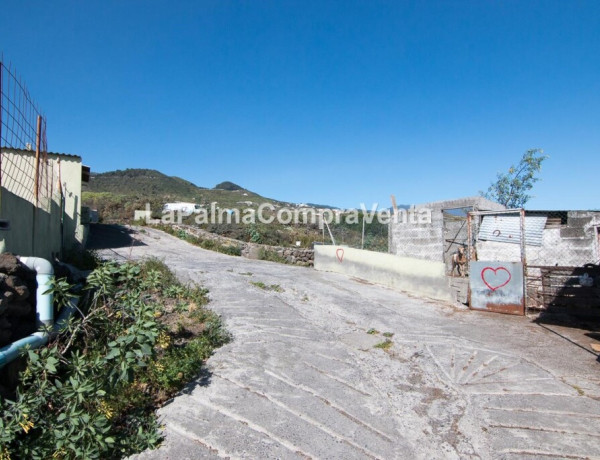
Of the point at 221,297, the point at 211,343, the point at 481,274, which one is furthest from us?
the point at 481,274

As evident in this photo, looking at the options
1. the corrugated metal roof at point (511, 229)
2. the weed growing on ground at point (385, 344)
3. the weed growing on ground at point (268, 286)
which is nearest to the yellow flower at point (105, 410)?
the weed growing on ground at point (385, 344)

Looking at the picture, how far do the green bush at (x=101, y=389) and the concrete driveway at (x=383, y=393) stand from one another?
0.89ft

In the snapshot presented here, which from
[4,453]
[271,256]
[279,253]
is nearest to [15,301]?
[4,453]

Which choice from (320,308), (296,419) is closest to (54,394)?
(296,419)

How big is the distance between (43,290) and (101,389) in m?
1.58

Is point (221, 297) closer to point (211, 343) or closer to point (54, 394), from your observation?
point (211, 343)

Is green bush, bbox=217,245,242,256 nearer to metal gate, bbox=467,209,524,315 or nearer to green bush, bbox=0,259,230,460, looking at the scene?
metal gate, bbox=467,209,524,315

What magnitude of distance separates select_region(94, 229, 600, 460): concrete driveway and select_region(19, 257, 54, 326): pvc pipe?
1594 millimetres

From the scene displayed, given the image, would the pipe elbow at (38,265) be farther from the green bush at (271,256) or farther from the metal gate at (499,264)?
the green bush at (271,256)

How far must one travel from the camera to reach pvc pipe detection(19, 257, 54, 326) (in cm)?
386

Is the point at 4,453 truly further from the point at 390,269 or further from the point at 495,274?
the point at 390,269

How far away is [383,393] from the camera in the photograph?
4238 millimetres

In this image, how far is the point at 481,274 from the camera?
27.8ft

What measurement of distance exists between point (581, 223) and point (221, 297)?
834 centimetres
